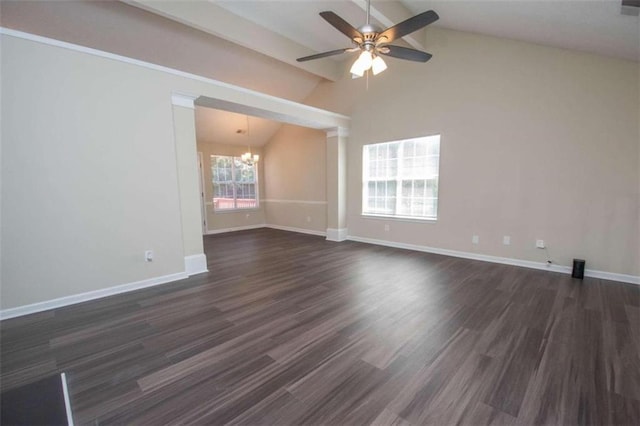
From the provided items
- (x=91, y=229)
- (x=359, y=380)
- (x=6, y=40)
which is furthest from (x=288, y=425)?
(x=6, y=40)

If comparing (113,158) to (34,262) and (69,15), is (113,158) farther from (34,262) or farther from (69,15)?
(69,15)

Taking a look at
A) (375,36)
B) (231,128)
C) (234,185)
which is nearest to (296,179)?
(234,185)

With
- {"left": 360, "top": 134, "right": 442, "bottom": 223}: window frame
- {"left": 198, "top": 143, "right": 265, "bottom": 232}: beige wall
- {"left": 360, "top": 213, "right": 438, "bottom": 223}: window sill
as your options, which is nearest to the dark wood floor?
{"left": 360, "top": 213, "right": 438, "bottom": 223}: window sill

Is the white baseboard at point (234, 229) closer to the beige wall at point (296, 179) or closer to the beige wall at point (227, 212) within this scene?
the beige wall at point (227, 212)

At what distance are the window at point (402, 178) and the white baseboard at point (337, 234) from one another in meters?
0.67

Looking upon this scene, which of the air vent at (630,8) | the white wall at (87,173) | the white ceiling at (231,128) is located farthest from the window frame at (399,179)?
the white wall at (87,173)

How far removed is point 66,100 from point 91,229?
1390 millimetres

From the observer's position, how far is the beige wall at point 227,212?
23.8ft

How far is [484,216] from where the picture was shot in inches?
167

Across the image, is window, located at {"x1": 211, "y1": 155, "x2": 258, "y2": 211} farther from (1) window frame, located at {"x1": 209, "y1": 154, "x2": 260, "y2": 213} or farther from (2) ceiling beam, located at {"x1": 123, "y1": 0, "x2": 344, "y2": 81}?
(2) ceiling beam, located at {"x1": 123, "y1": 0, "x2": 344, "y2": 81}

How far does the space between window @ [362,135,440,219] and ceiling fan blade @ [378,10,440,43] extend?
2.69 metres

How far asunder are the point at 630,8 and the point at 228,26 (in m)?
4.54

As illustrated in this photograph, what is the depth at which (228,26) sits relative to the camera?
4020 millimetres

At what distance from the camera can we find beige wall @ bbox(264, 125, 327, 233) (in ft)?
22.1
